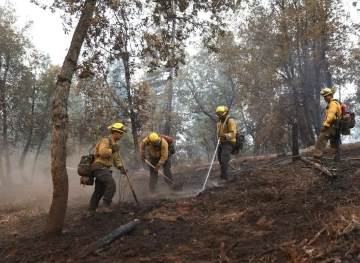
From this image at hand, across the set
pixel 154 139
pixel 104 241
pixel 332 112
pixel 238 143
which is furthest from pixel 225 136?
pixel 104 241

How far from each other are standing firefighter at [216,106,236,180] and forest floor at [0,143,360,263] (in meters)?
0.90

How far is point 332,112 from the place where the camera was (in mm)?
7723

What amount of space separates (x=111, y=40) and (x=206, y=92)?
2580 centimetres

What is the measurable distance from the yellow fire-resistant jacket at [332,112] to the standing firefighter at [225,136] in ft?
7.54

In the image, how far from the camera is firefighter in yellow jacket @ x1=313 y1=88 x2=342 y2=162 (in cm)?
774

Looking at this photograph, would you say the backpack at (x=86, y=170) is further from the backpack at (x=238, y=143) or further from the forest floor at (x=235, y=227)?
the backpack at (x=238, y=143)

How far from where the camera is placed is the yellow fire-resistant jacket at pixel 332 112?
7707 millimetres

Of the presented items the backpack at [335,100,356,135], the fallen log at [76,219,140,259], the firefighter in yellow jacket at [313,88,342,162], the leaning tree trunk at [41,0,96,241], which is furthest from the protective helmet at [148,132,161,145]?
the backpack at [335,100,356,135]

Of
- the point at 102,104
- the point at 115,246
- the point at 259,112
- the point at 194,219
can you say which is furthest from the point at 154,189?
the point at 259,112

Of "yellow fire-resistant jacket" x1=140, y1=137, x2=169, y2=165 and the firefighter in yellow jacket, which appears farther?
"yellow fire-resistant jacket" x1=140, y1=137, x2=169, y2=165

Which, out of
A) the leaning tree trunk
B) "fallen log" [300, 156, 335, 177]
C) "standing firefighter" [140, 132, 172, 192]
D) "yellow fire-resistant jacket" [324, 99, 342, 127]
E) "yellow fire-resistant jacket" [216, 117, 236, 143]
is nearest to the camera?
the leaning tree trunk

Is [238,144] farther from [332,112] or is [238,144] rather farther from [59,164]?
[59,164]

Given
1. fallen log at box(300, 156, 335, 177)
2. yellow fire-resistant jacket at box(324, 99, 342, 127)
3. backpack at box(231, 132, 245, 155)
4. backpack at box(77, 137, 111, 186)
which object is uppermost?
yellow fire-resistant jacket at box(324, 99, 342, 127)

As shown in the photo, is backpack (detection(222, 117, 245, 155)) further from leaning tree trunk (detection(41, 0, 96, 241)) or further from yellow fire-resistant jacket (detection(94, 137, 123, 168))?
leaning tree trunk (detection(41, 0, 96, 241))
